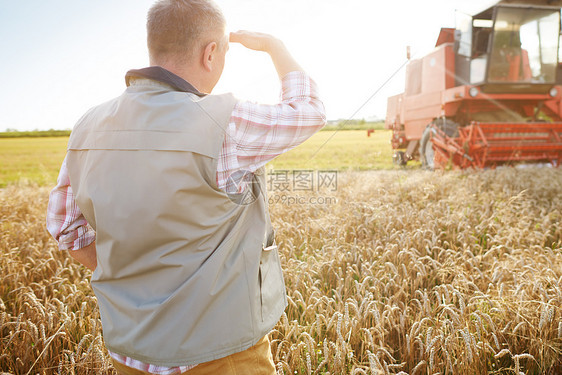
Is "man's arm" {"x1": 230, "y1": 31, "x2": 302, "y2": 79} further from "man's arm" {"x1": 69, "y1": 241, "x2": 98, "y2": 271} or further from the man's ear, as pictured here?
"man's arm" {"x1": 69, "y1": 241, "x2": 98, "y2": 271}

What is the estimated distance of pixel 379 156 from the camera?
16984mm

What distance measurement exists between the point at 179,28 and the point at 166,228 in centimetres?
59

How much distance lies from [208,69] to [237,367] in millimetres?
908

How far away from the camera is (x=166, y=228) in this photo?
1008 millimetres

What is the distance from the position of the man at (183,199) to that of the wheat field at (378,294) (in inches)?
25.4

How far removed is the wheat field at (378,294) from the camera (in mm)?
1854

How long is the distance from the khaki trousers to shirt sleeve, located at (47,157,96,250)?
45cm

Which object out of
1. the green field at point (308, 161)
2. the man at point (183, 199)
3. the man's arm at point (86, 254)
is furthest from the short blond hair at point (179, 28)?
the green field at point (308, 161)

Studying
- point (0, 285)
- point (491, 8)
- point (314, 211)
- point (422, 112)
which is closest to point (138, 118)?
point (0, 285)

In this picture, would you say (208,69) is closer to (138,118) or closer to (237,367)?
(138,118)

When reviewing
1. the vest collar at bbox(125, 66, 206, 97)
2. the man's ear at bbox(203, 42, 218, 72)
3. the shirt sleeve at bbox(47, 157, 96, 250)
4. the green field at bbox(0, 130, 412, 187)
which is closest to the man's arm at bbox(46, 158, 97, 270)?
the shirt sleeve at bbox(47, 157, 96, 250)

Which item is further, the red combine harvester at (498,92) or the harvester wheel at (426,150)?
the harvester wheel at (426,150)

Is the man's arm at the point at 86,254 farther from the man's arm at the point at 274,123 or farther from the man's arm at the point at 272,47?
the man's arm at the point at 272,47

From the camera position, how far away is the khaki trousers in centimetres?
110
